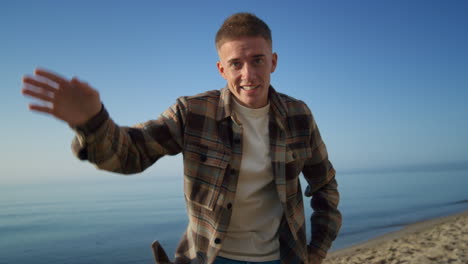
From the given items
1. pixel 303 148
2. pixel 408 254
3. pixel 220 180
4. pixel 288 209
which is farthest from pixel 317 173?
pixel 408 254

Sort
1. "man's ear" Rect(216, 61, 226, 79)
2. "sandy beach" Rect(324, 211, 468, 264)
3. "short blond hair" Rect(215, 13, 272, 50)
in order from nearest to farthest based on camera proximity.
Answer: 1. "short blond hair" Rect(215, 13, 272, 50)
2. "man's ear" Rect(216, 61, 226, 79)
3. "sandy beach" Rect(324, 211, 468, 264)

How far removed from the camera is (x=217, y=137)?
2174mm

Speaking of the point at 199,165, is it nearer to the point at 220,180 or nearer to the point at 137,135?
the point at 220,180

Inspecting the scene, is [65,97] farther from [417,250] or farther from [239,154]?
[417,250]

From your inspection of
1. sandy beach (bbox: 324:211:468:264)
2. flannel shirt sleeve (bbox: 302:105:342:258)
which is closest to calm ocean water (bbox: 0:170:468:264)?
sandy beach (bbox: 324:211:468:264)

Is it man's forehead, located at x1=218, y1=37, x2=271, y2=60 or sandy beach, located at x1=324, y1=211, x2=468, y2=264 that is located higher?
man's forehead, located at x1=218, y1=37, x2=271, y2=60

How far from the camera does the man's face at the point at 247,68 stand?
2311 mm

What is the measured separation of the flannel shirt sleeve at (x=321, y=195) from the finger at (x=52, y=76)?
5.71ft

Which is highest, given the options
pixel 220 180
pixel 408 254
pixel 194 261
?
pixel 220 180

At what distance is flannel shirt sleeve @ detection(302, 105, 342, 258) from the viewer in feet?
8.75

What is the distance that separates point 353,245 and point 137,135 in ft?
32.8

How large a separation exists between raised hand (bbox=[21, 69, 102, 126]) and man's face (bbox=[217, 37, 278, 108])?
40.0 inches

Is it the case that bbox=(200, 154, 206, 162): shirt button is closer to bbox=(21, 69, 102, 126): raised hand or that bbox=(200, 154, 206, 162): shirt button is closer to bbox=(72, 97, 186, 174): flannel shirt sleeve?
bbox=(72, 97, 186, 174): flannel shirt sleeve

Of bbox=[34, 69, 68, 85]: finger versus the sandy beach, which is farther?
the sandy beach
